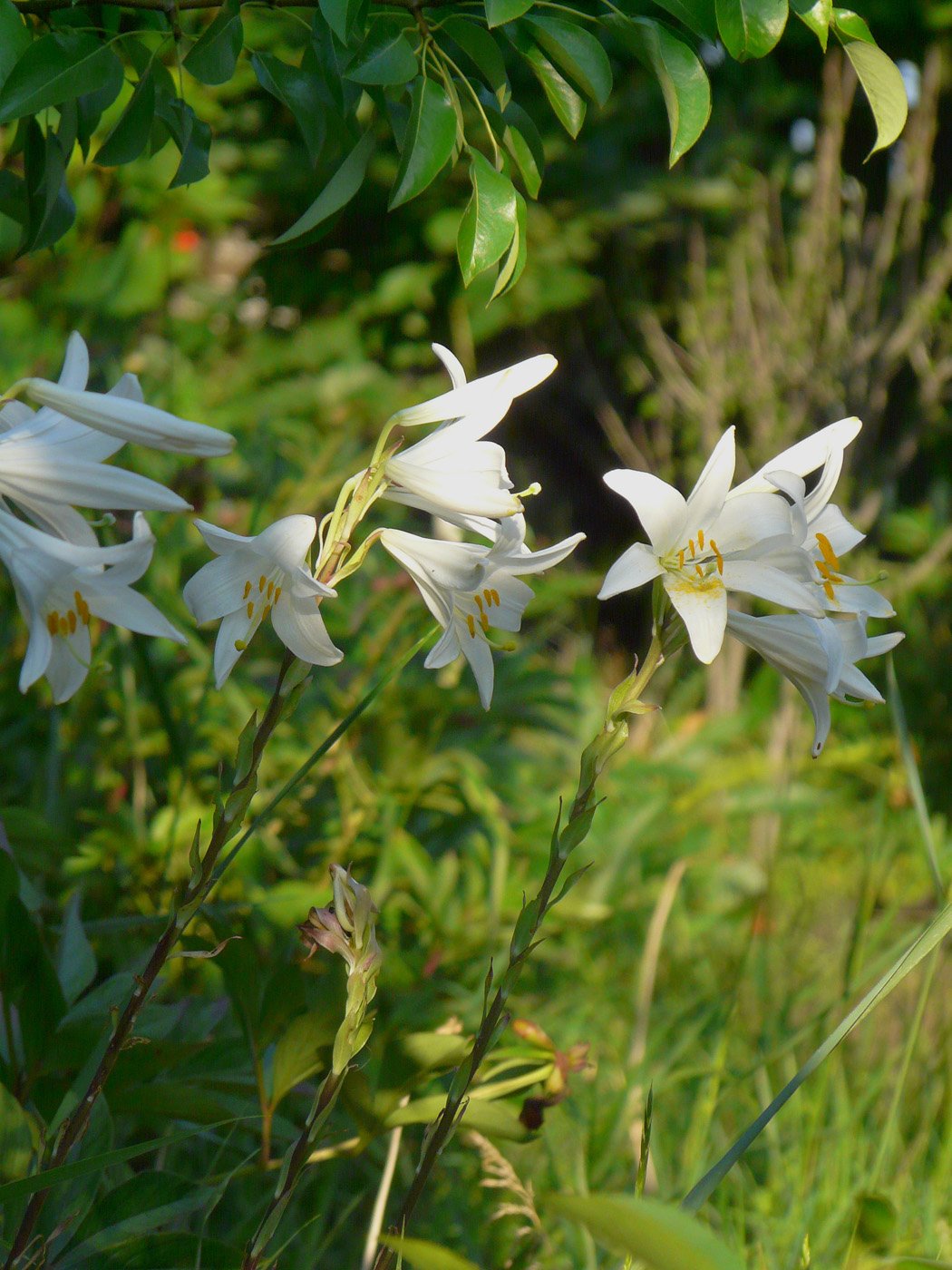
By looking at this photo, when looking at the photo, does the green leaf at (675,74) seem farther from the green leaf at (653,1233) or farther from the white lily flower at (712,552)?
the green leaf at (653,1233)

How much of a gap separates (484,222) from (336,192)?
11cm

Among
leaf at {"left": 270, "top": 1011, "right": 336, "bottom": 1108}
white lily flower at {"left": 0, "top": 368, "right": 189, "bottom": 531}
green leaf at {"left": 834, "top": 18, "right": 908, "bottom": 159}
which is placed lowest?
leaf at {"left": 270, "top": 1011, "right": 336, "bottom": 1108}

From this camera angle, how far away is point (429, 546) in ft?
2.06

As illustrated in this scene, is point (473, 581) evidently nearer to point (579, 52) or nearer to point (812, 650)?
point (812, 650)

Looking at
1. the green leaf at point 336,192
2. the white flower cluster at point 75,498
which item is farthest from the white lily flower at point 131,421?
the green leaf at point 336,192

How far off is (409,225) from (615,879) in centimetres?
243

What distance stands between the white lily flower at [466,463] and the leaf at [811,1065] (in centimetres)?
33

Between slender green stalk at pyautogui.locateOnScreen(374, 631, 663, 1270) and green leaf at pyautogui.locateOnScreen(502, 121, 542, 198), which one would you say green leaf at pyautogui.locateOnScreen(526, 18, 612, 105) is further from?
slender green stalk at pyautogui.locateOnScreen(374, 631, 663, 1270)

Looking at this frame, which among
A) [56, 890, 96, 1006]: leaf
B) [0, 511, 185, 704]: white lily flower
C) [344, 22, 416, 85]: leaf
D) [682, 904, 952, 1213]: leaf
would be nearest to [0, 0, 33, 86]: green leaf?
[344, 22, 416, 85]: leaf

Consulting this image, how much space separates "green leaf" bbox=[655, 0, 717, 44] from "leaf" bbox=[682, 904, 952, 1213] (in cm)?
59

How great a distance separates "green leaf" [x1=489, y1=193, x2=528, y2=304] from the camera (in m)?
0.74

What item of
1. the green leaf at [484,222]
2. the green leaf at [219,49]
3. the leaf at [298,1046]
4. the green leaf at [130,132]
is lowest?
the leaf at [298,1046]

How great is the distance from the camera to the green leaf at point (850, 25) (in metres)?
0.71

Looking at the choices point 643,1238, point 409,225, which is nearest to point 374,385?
point 409,225
